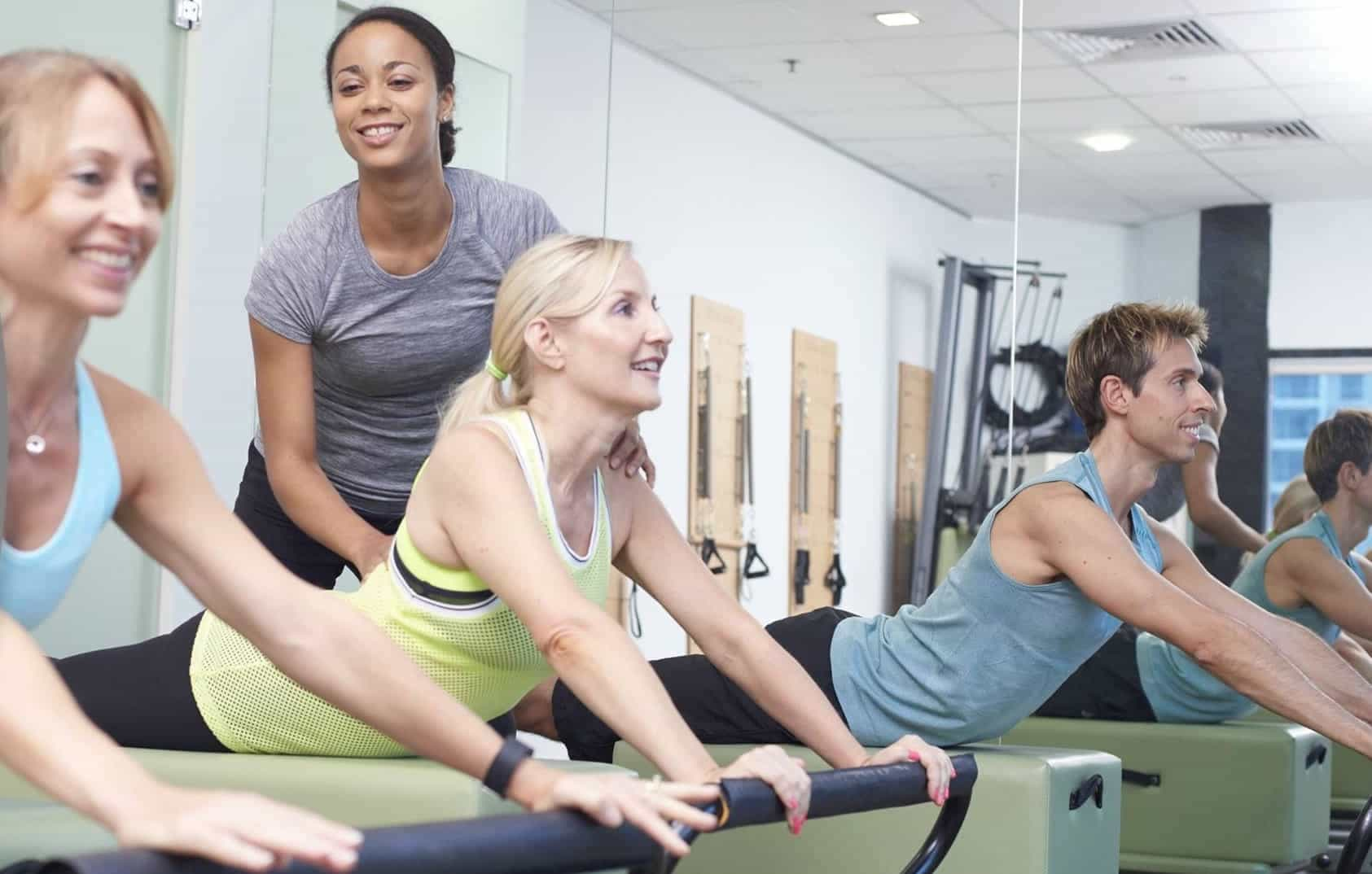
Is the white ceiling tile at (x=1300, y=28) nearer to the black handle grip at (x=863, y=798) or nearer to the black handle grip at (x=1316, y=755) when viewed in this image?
the black handle grip at (x=1316, y=755)

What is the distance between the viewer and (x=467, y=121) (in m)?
3.68

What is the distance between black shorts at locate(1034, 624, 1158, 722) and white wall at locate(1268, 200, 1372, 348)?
814mm

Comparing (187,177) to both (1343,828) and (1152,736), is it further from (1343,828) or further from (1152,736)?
(1343,828)

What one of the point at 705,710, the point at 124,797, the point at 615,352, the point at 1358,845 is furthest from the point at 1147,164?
the point at 124,797

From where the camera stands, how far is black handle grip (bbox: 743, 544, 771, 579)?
3.41 meters

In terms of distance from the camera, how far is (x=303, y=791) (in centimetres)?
188

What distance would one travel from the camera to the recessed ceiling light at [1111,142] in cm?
395

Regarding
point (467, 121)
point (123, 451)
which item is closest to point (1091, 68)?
point (467, 121)

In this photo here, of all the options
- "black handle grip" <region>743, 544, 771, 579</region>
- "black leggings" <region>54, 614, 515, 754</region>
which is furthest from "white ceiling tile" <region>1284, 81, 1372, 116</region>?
"black leggings" <region>54, 614, 515, 754</region>

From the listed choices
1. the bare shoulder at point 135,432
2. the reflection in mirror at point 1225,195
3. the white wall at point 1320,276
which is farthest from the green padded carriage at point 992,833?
the white wall at point 1320,276

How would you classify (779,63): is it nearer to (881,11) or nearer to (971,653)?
(881,11)

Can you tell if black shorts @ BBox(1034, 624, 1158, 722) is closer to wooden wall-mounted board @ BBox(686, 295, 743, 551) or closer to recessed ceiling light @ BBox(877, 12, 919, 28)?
wooden wall-mounted board @ BBox(686, 295, 743, 551)

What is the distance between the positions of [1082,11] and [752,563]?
1.51m

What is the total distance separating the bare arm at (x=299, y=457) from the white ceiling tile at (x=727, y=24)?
1403mm
